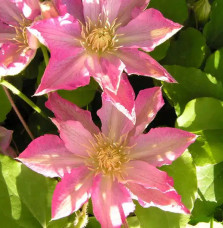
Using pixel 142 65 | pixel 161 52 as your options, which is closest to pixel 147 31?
pixel 142 65

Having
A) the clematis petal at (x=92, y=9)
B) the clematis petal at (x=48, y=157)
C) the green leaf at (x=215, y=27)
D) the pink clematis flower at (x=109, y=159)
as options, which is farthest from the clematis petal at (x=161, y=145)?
the green leaf at (x=215, y=27)

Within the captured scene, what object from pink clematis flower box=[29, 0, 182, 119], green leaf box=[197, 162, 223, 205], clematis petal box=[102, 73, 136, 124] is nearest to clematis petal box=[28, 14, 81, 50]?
pink clematis flower box=[29, 0, 182, 119]

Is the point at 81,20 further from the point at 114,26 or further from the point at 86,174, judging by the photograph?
the point at 86,174

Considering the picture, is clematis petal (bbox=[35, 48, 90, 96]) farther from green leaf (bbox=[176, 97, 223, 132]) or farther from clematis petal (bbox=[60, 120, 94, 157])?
green leaf (bbox=[176, 97, 223, 132])

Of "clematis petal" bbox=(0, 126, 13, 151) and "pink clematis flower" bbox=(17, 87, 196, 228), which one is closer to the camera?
"pink clematis flower" bbox=(17, 87, 196, 228)

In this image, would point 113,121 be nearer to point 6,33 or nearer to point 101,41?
point 101,41

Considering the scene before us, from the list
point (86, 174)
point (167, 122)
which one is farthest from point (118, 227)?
point (167, 122)
